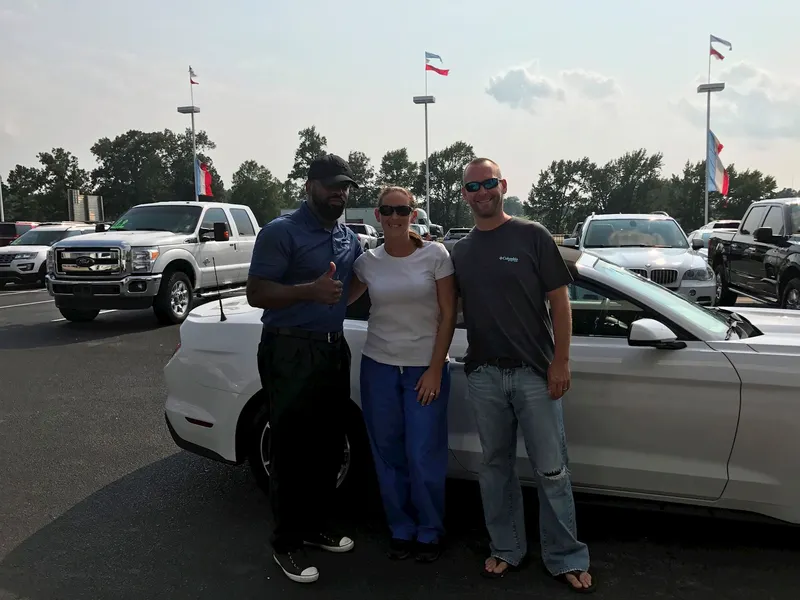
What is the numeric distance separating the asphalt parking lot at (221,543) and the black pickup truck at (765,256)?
19.7 ft

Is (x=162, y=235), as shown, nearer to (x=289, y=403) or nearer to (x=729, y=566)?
(x=289, y=403)

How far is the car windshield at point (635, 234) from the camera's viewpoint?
9.61m

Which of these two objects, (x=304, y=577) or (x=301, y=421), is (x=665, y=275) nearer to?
(x=301, y=421)

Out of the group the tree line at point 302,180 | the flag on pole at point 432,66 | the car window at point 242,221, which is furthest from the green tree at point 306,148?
the car window at point 242,221

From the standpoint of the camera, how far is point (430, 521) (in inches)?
124

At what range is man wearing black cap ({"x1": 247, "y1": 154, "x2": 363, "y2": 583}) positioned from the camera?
2.79 metres

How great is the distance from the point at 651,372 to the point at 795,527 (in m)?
1.20

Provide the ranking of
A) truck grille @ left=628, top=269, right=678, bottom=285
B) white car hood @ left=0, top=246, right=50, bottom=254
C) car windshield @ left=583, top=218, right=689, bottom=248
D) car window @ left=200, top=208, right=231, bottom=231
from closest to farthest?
truck grille @ left=628, top=269, right=678, bottom=285
car windshield @ left=583, top=218, right=689, bottom=248
car window @ left=200, top=208, right=231, bottom=231
white car hood @ left=0, top=246, right=50, bottom=254

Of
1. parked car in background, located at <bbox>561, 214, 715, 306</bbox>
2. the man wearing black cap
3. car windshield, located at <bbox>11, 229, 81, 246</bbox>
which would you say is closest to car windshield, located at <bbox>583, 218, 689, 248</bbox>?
parked car in background, located at <bbox>561, 214, 715, 306</bbox>

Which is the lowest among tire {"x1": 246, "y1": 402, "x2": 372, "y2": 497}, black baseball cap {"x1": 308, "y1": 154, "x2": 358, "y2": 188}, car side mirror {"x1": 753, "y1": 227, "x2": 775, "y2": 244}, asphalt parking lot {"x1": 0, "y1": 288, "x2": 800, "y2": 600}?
asphalt parking lot {"x1": 0, "y1": 288, "x2": 800, "y2": 600}

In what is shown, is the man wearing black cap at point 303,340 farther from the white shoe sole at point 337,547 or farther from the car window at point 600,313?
the car window at point 600,313

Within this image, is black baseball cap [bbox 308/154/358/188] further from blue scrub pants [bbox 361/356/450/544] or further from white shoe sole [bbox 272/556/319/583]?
white shoe sole [bbox 272/556/319/583]

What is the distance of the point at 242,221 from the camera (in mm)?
12328

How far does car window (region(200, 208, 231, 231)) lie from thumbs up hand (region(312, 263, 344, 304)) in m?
9.21
